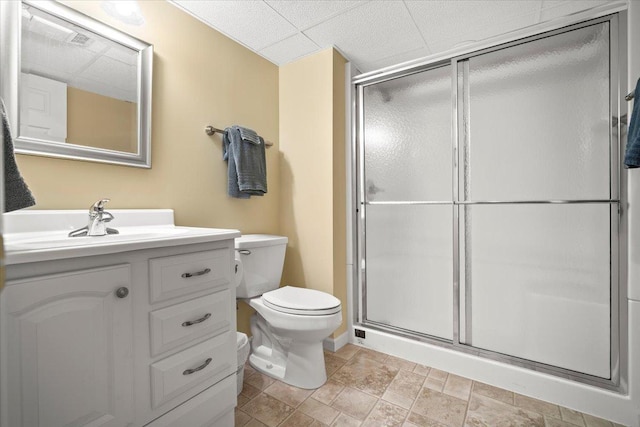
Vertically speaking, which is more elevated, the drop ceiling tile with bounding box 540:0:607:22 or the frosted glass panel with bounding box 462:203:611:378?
the drop ceiling tile with bounding box 540:0:607:22

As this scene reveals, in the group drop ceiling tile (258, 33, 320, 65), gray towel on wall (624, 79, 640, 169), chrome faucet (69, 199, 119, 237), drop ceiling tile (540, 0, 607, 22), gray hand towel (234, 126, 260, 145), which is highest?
drop ceiling tile (258, 33, 320, 65)

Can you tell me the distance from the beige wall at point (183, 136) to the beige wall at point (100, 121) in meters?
0.10

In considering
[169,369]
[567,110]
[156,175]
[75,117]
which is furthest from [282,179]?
[567,110]

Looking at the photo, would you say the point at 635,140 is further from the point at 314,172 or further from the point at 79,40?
the point at 79,40

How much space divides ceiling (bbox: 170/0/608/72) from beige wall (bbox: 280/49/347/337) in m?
0.20

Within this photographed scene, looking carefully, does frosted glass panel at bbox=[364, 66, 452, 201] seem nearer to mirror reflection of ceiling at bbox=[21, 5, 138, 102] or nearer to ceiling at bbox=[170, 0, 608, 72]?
ceiling at bbox=[170, 0, 608, 72]

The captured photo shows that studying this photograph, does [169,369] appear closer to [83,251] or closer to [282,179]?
[83,251]

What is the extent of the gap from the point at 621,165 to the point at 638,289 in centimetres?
57

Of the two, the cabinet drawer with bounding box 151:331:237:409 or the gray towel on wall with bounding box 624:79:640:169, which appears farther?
the gray towel on wall with bounding box 624:79:640:169

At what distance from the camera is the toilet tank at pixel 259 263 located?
64.7 inches

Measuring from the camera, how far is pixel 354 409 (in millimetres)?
1401

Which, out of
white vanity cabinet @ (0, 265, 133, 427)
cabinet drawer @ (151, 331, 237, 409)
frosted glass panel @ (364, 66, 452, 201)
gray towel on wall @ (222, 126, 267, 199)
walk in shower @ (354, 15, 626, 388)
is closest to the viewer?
white vanity cabinet @ (0, 265, 133, 427)

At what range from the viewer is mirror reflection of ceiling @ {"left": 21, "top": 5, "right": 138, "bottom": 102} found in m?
1.11

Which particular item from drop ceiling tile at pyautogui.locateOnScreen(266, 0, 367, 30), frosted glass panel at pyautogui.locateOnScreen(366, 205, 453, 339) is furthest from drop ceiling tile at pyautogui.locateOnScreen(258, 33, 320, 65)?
frosted glass panel at pyautogui.locateOnScreen(366, 205, 453, 339)
